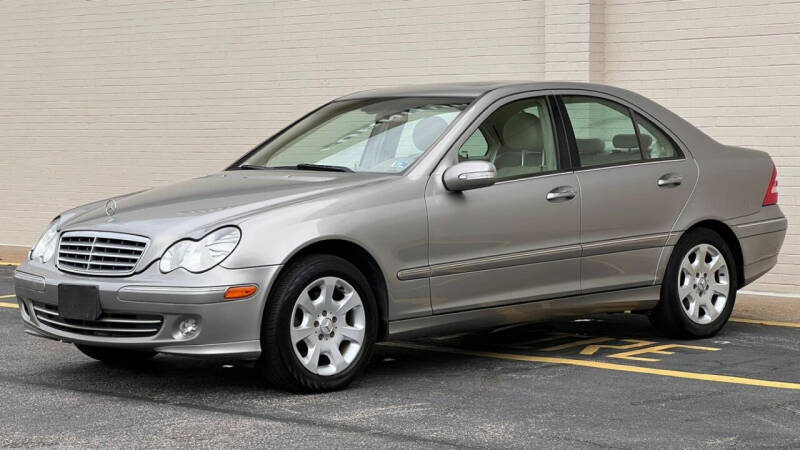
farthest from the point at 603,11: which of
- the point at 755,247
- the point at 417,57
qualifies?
the point at 755,247

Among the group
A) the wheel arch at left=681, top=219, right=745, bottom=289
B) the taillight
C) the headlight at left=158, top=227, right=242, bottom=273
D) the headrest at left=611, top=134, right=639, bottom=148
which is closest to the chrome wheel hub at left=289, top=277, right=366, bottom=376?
the headlight at left=158, top=227, right=242, bottom=273

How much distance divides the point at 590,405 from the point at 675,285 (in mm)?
2072

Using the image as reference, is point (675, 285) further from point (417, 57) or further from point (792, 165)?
point (417, 57)

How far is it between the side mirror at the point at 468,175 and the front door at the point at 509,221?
64 mm

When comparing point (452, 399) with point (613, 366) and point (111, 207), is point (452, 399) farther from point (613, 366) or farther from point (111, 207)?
point (111, 207)

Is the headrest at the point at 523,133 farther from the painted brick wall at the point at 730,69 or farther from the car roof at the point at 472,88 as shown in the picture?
the painted brick wall at the point at 730,69

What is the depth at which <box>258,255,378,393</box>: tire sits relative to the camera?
6.41 m

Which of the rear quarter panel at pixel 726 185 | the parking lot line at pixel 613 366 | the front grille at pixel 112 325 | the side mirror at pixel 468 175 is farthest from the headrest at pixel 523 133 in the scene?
the front grille at pixel 112 325

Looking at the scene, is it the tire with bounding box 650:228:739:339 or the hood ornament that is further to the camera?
the tire with bounding box 650:228:739:339

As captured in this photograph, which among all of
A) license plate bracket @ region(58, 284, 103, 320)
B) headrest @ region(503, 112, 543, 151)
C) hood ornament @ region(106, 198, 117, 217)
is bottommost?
license plate bracket @ region(58, 284, 103, 320)

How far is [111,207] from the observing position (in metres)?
7.05

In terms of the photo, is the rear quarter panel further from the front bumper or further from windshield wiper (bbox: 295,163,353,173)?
the front bumper

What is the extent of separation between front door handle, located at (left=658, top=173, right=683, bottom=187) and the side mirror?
58.3 inches

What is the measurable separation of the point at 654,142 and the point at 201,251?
3.26m
